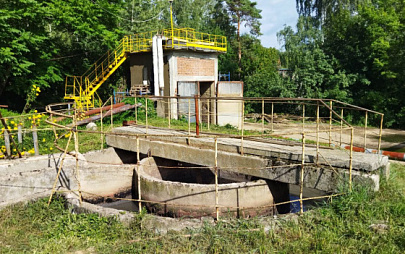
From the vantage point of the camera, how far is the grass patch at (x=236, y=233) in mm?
5590

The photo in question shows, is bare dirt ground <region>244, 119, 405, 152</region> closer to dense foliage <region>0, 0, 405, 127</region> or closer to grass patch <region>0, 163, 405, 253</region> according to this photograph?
dense foliage <region>0, 0, 405, 127</region>

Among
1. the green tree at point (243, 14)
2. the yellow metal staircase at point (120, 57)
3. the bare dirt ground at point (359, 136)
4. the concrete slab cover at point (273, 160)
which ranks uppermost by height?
the green tree at point (243, 14)

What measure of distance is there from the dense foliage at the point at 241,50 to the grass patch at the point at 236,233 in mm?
12483

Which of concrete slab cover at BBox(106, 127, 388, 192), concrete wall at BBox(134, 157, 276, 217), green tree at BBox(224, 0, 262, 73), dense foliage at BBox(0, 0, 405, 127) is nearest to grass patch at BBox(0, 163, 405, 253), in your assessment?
concrete slab cover at BBox(106, 127, 388, 192)

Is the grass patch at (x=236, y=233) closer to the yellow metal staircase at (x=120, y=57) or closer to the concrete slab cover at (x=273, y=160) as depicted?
the concrete slab cover at (x=273, y=160)

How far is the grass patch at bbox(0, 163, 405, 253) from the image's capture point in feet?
18.3

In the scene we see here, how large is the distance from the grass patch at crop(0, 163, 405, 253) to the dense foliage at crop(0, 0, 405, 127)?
1248cm

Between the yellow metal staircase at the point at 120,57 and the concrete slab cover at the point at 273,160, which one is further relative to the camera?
the yellow metal staircase at the point at 120,57

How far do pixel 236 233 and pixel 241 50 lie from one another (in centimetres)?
3137

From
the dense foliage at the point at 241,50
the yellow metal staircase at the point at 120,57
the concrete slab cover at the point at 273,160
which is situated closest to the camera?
the concrete slab cover at the point at 273,160

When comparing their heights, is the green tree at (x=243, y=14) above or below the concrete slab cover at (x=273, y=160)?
above

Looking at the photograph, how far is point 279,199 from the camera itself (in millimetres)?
9141

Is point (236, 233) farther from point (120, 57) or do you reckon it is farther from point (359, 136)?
point (120, 57)

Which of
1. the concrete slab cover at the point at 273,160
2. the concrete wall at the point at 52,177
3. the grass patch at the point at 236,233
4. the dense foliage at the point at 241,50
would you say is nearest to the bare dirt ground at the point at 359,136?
the dense foliage at the point at 241,50
